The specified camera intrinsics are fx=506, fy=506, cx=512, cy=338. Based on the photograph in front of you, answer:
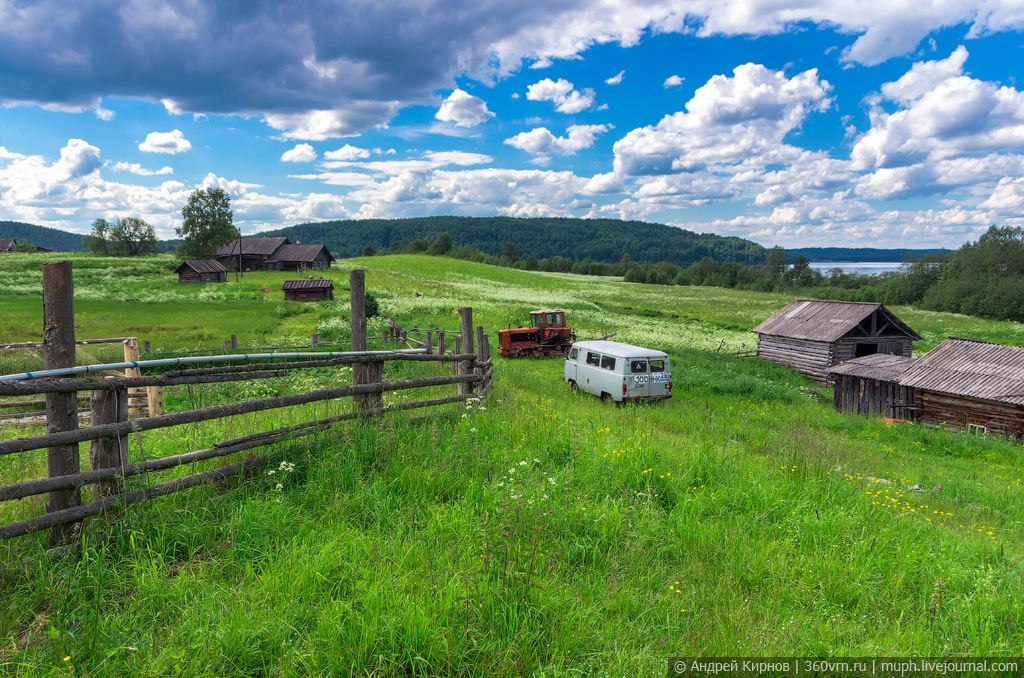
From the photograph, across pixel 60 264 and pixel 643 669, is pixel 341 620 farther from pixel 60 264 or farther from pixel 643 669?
pixel 60 264

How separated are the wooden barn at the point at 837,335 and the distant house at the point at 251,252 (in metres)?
69.0

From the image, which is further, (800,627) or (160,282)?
(160,282)

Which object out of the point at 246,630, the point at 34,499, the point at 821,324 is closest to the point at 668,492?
the point at 246,630

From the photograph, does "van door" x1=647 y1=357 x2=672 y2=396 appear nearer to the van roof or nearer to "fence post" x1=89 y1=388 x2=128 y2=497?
the van roof

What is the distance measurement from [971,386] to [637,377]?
46.1 ft

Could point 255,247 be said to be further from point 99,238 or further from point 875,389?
point 875,389

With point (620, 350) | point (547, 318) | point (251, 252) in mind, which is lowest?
point (620, 350)

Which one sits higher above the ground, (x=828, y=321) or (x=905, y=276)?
(x=905, y=276)

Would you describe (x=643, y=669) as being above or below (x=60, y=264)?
below

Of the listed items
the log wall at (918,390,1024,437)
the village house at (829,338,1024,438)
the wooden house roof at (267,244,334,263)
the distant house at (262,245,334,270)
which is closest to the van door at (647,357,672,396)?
the village house at (829,338,1024,438)

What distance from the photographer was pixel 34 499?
4.42 meters

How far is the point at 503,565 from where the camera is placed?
12.4 feet

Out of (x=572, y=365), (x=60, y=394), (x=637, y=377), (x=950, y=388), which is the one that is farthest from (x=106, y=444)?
(x=950, y=388)

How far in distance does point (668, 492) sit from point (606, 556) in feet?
6.07
